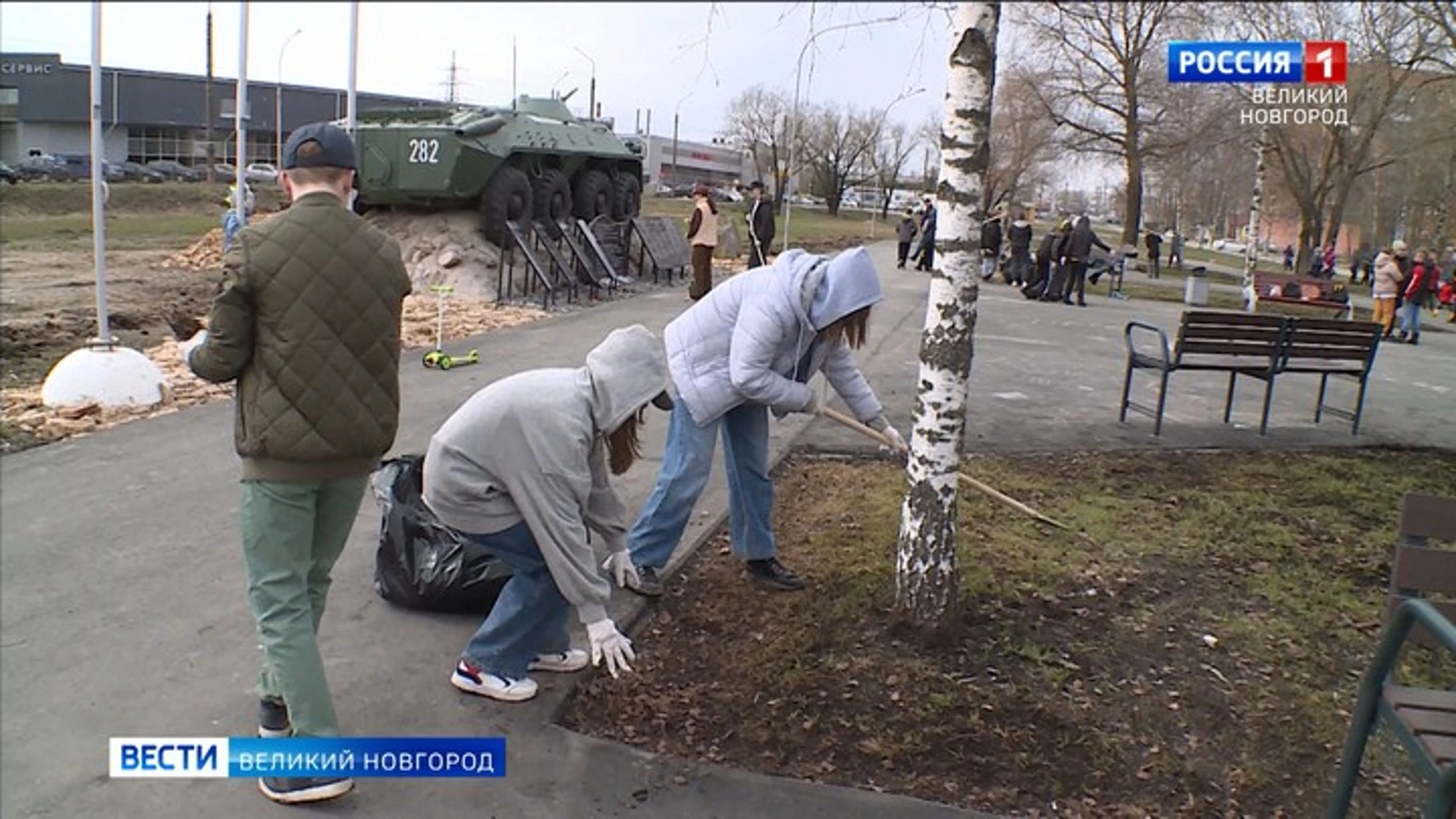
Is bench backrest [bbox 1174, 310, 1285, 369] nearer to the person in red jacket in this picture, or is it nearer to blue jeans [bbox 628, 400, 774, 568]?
blue jeans [bbox 628, 400, 774, 568]

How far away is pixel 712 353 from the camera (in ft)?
13.9

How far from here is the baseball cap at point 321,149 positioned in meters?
2.76

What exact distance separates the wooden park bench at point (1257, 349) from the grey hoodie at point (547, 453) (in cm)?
548

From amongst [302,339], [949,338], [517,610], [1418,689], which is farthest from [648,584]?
[1418,689]

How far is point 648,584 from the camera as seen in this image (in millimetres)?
4309

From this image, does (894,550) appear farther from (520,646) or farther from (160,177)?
(160,177)

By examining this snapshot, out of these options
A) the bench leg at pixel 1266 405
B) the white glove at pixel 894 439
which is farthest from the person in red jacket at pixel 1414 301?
the white glove at pixel 894 439

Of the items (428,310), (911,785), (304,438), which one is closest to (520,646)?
(304,438)

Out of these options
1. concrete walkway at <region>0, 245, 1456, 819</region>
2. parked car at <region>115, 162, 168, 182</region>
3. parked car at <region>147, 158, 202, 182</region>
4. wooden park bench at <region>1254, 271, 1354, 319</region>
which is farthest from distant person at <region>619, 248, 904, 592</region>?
parked car at <region>147, 158, 202, 182</region>

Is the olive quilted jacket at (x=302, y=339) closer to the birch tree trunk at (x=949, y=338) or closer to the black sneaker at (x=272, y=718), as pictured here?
the black sneaker at (x=272, y=718)

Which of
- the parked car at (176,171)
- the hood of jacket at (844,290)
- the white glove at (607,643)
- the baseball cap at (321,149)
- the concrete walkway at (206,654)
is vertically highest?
the parked car at (176,171)

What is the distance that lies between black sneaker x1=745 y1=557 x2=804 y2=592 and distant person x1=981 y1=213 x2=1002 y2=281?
56.2ft

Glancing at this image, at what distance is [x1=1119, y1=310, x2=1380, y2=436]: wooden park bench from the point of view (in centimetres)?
787

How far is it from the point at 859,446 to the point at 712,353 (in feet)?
10.1
